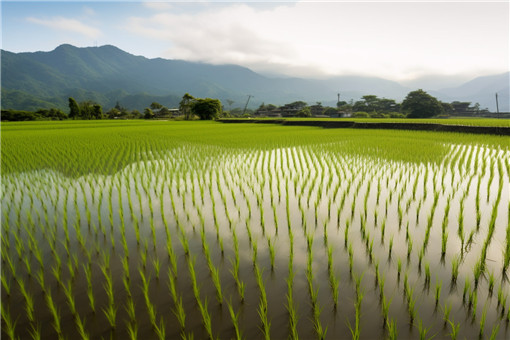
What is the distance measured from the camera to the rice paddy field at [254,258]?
1976mm

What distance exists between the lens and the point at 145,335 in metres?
1.89

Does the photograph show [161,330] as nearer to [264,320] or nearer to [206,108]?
[264,320]

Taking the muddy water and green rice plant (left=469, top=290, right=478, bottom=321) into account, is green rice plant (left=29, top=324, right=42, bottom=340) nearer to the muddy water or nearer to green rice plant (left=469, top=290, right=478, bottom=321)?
the muddy water

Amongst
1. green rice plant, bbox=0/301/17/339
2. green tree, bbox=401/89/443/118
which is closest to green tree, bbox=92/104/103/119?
green rice plant, bbox=0/301/17/339

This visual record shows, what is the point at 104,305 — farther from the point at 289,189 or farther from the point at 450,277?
the point at 289,189

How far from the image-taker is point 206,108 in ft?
133

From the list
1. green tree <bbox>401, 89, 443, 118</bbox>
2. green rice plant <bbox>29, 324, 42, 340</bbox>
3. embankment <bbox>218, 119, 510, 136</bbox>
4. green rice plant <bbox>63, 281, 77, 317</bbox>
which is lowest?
green rice plant <bbox>29, 324, 42, 340</bbox>

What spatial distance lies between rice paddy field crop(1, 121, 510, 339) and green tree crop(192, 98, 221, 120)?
3611 centimetres

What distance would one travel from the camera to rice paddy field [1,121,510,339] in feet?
6.48

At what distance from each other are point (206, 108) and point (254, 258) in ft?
131

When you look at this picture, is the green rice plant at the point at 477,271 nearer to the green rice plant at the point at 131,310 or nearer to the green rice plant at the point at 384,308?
the green rice plant at the point at 384,308

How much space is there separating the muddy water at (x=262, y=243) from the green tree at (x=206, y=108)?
36.0 m

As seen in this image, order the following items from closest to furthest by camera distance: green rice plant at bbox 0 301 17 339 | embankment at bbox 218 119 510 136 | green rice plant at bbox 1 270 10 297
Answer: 1. green rice plant at bbox 0 301 17 339
2. green rice plant at bbox 1 270 10 297
3. embankment at bbox 218 119 510 136

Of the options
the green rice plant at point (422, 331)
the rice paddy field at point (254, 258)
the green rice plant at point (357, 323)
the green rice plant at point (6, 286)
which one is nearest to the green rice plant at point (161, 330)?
the rice paddy field at point (254, 258)
